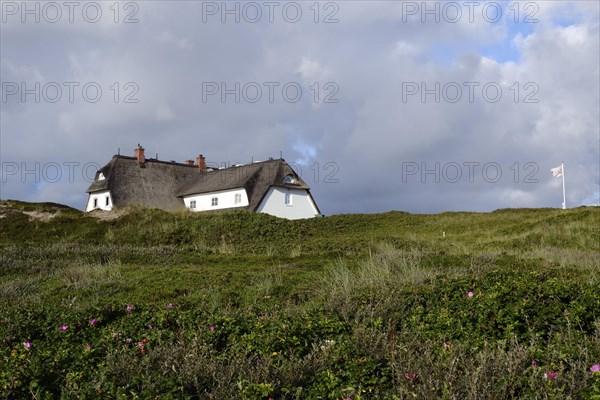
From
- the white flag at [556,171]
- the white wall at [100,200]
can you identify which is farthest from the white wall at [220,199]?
the white flag at [556,171]

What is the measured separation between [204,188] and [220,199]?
2238mm

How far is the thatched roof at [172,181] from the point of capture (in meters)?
51.1

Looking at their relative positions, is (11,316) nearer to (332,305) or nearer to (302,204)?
(332,305)

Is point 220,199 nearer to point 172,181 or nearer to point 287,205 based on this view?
point 287,205

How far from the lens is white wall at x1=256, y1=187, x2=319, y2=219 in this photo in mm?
50162

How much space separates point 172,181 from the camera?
57219mm

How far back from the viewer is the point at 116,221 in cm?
3016

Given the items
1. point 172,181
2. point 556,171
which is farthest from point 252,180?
point 556,171

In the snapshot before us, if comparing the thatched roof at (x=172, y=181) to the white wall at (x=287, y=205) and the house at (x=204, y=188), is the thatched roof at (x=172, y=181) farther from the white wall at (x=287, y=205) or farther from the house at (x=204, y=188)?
the white wall at (x=287, y=205)

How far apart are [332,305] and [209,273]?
593 cm

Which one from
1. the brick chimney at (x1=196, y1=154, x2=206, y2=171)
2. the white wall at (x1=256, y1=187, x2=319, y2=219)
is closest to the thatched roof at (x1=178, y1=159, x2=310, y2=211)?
the white wall at (x1=256, y1=187, x2=319, y2=219)

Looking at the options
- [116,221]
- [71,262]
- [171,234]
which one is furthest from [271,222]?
[71,262]

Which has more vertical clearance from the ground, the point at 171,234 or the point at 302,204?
the point at 302,204

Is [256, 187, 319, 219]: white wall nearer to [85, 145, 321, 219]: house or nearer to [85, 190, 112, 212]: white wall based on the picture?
[85, 145, 321, 219]: house
